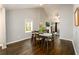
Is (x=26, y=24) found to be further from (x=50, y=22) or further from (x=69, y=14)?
(x=69, y=14)

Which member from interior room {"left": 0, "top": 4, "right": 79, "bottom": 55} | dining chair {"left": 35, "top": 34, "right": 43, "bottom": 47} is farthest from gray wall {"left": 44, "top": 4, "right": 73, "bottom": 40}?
dining chair {"left": 35, "top": 34, "right": 43, "bottom": 47}

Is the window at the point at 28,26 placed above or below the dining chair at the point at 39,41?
above

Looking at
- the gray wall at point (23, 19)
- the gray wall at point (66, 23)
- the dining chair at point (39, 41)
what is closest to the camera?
the gray wall at point (66, 23)

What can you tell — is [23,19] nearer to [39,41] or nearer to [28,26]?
[28,26]

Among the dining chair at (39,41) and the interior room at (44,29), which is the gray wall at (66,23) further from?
the dining chair at (39,41)

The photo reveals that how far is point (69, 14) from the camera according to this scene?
2807 mm

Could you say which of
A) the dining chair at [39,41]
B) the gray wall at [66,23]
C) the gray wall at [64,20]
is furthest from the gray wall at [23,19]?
the gray wall at [66,23]

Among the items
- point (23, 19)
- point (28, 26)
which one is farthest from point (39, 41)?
point (23, 19)

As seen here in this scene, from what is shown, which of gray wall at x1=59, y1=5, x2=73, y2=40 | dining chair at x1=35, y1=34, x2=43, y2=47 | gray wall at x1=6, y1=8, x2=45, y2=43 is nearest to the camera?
gray wall at x1=59, y1=5, x2=73, y2=40

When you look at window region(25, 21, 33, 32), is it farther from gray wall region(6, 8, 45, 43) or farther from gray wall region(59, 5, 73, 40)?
gray wall region(59, 5, 73, 40)

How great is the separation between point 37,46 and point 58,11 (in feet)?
3.64
